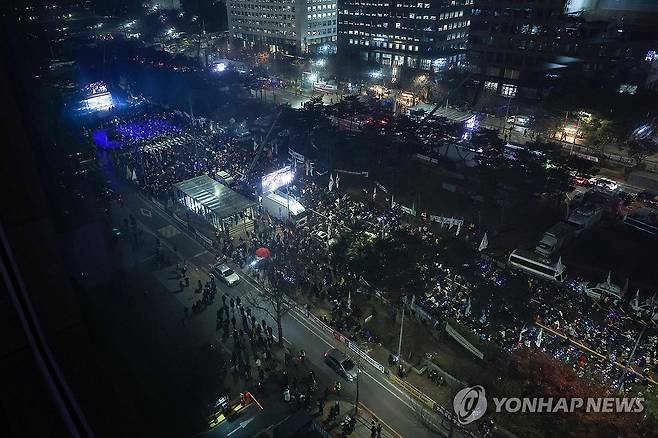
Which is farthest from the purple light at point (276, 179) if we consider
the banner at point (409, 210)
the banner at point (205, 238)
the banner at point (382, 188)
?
the banner at point (409, 210)

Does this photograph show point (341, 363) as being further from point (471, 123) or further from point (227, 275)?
point (471, 123)

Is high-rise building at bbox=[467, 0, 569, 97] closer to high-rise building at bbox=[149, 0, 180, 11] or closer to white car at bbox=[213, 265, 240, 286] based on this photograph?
white car at bbox=[213, 265, 240, 286]

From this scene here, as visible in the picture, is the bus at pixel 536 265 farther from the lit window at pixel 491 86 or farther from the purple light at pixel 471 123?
the lit window at pixel 491 86

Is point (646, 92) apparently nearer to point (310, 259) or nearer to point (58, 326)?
point (310, 259)

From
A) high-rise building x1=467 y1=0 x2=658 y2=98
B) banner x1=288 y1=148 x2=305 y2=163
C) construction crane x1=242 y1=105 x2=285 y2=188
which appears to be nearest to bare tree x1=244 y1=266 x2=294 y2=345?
construction crane x1=242 y1=105 x2=285 y2=188

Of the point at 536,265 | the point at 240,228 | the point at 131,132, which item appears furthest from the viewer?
the point at 131,132

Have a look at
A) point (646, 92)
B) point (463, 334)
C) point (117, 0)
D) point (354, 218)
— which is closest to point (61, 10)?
point (117, 0)

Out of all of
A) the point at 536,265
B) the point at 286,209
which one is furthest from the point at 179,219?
the point at 536,265
